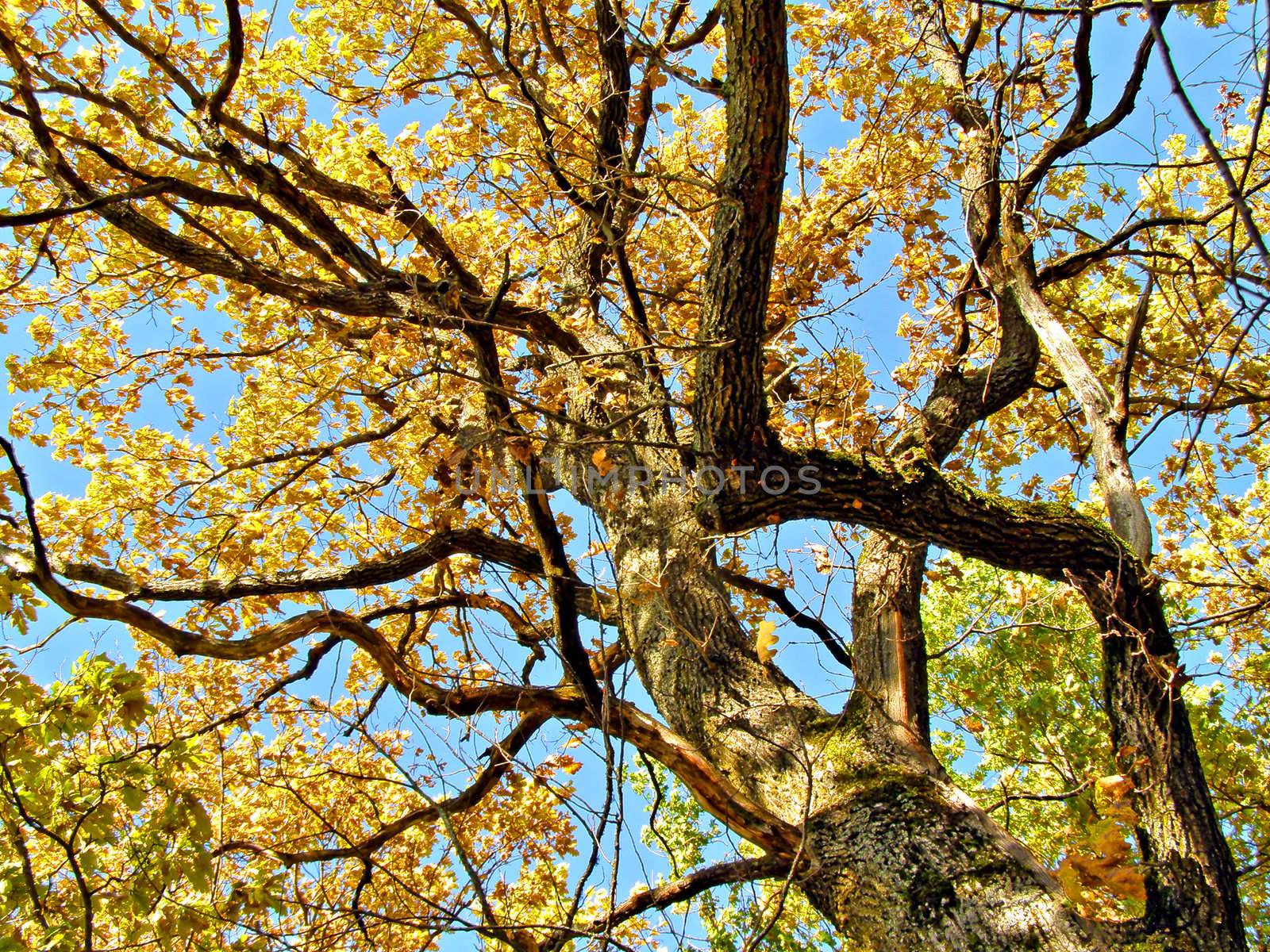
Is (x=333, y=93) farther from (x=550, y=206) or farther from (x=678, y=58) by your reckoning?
(x=678, y=58)

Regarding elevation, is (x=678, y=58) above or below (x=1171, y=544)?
above

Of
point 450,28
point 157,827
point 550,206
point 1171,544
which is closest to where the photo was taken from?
point 157,827

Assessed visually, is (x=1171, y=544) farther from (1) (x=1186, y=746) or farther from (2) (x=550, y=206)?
(2) (x=550, y=206)

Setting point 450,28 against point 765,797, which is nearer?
point 765,797

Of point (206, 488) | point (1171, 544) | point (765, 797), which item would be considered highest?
point (1171, 544)

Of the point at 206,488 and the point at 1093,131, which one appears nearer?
the point at 1093,131

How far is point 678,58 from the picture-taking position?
617 cm

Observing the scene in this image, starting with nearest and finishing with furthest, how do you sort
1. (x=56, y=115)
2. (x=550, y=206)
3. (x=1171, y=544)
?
(x=550, y=206) → (x=56, y=115) → (x=1171, y=544)

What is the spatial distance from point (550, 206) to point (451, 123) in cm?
177

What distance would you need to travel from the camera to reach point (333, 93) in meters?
5.26

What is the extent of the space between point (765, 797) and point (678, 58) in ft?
17.3

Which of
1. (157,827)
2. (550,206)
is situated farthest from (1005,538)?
(157,827)

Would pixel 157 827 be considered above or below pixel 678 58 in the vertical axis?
below

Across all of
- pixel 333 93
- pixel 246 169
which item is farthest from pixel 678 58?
pixel 246 169
